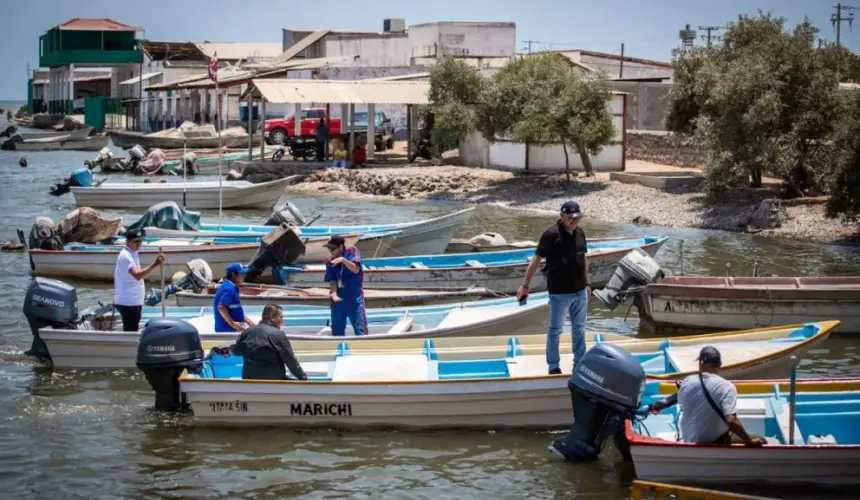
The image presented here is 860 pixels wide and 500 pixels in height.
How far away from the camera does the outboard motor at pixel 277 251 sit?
20.2 meters

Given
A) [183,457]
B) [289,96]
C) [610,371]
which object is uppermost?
[289,96]

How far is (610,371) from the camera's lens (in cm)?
1066

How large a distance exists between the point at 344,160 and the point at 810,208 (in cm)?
2031

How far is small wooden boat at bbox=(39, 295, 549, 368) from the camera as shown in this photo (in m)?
14.5

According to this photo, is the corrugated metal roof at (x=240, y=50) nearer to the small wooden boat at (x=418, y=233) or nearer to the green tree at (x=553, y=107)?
the green tree at (x=553, y=107)

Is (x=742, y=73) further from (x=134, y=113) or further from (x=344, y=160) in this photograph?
(x=134, y=113)

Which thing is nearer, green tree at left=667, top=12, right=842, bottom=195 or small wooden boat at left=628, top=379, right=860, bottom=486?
small wooden boat at left=628, top=379, right=860, bottom=486

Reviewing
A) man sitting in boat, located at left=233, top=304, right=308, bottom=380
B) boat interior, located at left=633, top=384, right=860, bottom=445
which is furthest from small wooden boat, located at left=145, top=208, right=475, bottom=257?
boat interior, located at left=633, top=384, right=860, bottom=445

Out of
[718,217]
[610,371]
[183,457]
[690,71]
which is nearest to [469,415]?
[610,371]

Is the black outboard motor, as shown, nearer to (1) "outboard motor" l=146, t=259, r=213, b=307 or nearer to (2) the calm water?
(2) the calm water

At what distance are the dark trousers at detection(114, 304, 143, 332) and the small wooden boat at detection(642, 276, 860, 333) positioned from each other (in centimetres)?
751

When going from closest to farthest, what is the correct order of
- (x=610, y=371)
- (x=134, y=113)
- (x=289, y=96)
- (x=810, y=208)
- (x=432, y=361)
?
(x=610, y=371)
(x=432, y=361)
(x=810, y=208)
(x=289, y=96)
(x=134, y=113)

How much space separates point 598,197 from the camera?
1367 inches

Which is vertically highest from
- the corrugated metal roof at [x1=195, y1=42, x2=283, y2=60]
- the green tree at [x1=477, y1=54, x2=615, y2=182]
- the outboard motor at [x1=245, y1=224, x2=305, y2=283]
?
the corrugated metal roof at [x1=195, y1=42, x2=283, y2=60]
